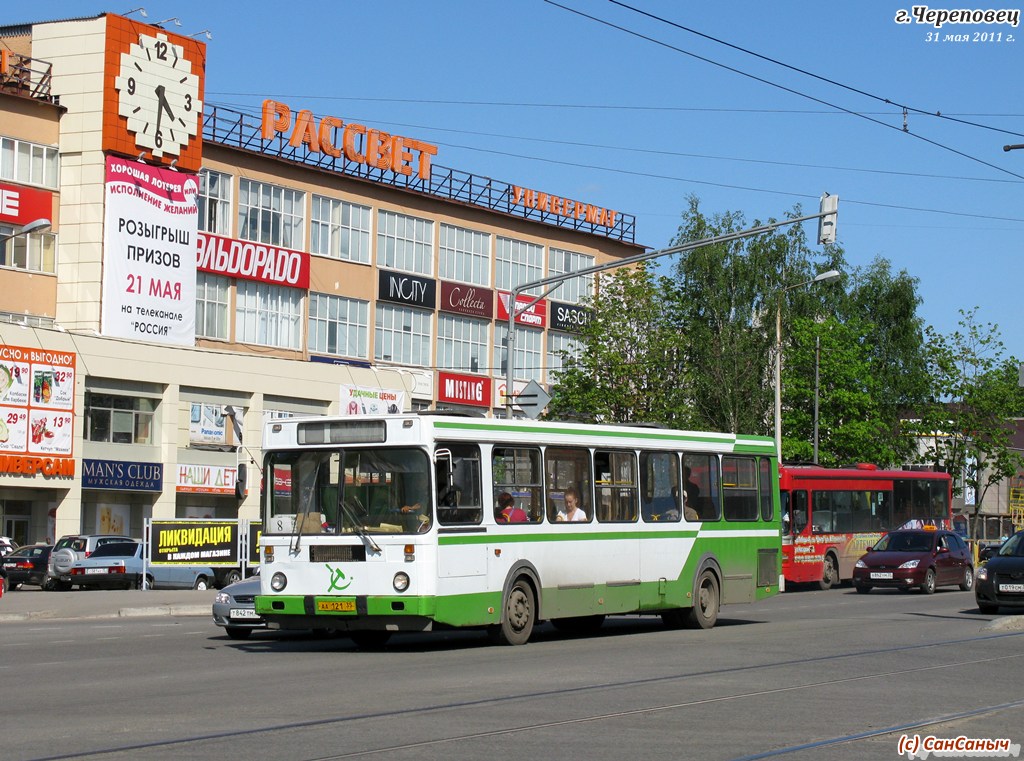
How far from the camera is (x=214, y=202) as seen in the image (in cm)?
5856

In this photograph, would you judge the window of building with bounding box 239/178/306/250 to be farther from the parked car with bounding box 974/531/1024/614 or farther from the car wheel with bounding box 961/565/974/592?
the parked car with bounding box 974/531/1024/614

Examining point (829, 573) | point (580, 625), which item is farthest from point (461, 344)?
point (580, 625)

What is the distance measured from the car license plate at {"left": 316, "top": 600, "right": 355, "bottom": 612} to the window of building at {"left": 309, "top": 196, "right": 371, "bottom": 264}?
152 ft

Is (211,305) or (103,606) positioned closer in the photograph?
(103,606)

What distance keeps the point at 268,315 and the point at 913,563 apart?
33.2 metres

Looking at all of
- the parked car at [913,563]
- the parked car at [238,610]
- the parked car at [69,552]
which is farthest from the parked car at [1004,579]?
the parked car at [69,552]

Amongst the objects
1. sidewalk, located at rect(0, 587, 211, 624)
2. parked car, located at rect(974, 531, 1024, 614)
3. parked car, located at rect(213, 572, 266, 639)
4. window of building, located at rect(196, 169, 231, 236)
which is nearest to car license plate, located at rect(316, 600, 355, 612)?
parked car, located at rect(213, 572, 266, 639)

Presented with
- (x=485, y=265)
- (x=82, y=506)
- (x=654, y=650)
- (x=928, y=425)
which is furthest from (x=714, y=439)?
(x=485, y=265)

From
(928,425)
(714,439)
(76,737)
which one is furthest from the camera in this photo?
(928,425)

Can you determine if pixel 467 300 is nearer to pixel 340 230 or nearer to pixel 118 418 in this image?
pixel 340 230

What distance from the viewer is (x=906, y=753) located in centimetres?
974

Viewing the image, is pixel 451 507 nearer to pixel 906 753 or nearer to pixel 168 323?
pixel 906 753

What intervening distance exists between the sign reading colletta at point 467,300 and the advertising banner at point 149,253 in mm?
16536

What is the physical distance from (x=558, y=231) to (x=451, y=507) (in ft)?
195
